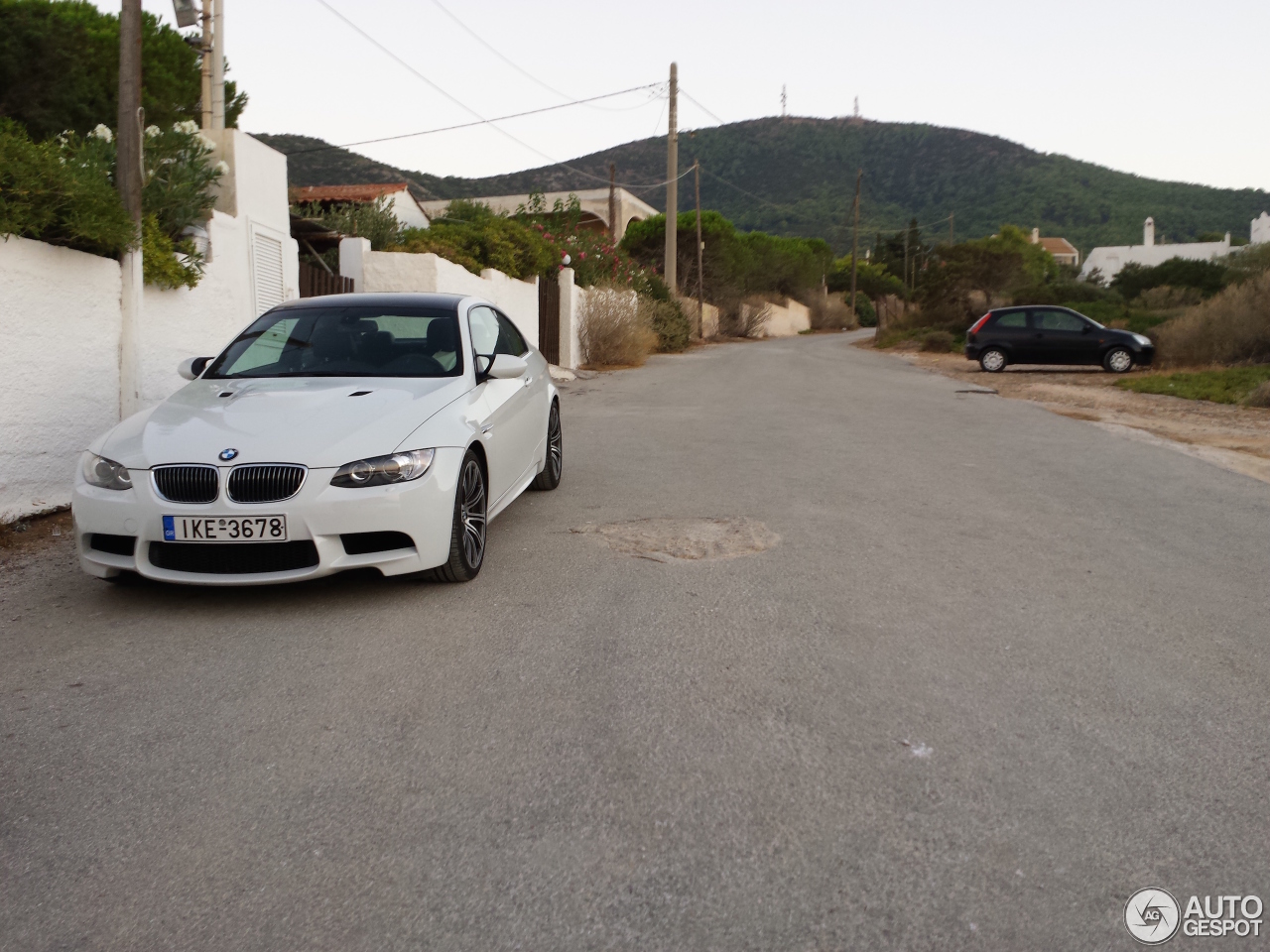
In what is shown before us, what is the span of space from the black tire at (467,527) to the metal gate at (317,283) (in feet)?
25.5

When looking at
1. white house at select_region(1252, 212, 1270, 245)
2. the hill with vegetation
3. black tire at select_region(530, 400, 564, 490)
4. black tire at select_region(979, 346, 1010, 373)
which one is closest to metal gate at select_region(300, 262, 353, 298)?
black tire at select_region(530, 400, 564, 490)

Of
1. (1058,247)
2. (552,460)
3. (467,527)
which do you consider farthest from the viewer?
(1058,247)

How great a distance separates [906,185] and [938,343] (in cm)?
9196

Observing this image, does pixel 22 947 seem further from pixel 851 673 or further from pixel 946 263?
pixel 946 263

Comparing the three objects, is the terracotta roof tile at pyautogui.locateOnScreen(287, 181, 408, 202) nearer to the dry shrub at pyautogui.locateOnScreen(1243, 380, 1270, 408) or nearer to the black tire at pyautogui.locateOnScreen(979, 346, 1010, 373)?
the black tire at pyautogui.locateOnScreen(979, 346, 1010, 373)

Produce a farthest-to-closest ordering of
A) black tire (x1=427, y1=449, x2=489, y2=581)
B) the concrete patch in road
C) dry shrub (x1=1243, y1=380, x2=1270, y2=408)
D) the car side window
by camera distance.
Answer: the car side window
dry shrub (x1=1243, y1=380, x2=1270, y2=408)
the concrete patch in road
black tire (x1=427, y1=449, x2=489, y2=581)

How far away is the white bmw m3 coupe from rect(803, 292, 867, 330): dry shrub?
217 feet

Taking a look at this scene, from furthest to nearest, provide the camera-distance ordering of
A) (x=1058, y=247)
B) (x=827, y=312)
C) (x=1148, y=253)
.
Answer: (x=1058, y=247) → (x=1148, y=253) → (x=827, y=312)

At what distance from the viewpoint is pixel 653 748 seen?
349 cm

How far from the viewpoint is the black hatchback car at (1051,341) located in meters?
23.1

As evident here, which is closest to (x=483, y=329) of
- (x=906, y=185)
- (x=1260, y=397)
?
(x=1260, y=397)

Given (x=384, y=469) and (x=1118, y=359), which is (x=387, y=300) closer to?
(x=384, y=469)

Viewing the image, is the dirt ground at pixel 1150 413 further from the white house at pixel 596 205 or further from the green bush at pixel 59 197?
the white house at pixel 596 205

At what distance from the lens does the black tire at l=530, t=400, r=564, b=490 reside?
810 cm
